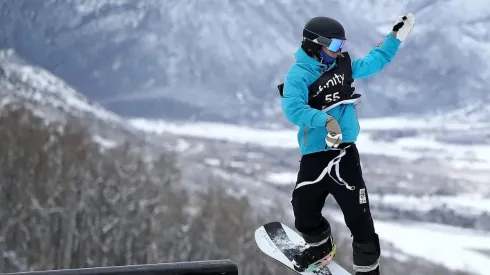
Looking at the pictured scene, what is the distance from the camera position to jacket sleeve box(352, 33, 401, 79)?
15.9 feet

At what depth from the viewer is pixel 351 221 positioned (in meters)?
4.71

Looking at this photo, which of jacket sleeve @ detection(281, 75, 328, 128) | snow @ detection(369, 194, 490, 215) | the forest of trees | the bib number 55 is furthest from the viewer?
snow @ detection(369, 194, 490, 215)

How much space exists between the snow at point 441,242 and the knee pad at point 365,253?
100634mm

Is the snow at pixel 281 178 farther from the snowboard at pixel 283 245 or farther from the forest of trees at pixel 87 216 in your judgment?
the snowboard at pixel 283 245

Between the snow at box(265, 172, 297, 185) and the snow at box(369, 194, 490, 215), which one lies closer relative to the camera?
the snow at box(369, 194, 490, 215)

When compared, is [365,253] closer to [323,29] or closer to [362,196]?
[362,196]

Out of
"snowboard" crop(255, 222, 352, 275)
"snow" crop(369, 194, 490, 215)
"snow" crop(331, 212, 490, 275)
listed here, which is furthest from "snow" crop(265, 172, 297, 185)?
"snowboard" crop(255, 222, 352, 275)

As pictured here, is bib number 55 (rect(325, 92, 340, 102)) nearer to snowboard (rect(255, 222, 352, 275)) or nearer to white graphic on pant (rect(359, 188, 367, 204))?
white graphic on pant (rect(359, 188, 367, 204))

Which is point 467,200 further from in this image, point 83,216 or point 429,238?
point 83,216

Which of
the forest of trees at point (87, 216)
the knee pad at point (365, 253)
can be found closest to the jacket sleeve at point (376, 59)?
the knee pad at point (365, 253)

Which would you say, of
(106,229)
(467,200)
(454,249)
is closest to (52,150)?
(106,229)

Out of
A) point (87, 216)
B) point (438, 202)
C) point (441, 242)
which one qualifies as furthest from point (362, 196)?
point (438, 202)

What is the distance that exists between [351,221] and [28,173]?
48.6 m

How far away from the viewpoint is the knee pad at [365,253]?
15.5 ft
